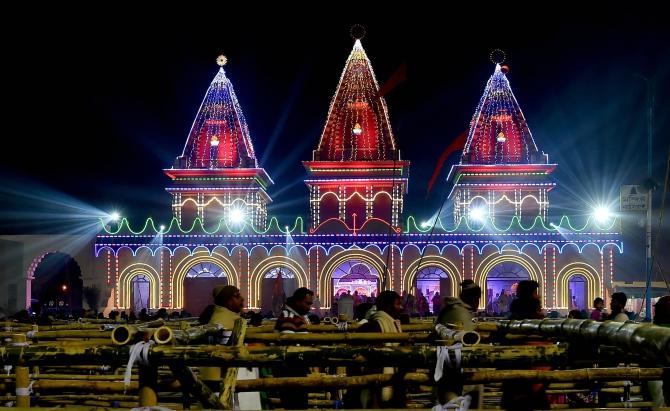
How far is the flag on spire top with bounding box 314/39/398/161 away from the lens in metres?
41.7

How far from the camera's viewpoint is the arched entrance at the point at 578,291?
37.3 meters

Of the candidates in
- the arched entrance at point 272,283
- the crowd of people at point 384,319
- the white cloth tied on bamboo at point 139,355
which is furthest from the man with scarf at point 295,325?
the arched entrance at point 272,283

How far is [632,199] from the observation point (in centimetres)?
2003

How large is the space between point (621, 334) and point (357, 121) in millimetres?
38640

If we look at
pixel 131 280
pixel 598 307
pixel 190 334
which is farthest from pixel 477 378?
pixel 131 280

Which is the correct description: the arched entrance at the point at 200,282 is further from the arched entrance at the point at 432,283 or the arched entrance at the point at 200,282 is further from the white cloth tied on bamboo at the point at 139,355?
the white cloth tied on bamboo at the point at 139,355

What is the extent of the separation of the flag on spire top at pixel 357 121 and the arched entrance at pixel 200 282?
7.90 m

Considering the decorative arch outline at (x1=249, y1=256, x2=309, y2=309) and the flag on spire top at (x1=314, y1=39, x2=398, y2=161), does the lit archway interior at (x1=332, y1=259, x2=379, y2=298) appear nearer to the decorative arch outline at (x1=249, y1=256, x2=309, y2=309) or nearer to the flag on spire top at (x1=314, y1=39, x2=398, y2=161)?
the decorative arch outline at (x1=249, y1=256, x2=309, y2=309)

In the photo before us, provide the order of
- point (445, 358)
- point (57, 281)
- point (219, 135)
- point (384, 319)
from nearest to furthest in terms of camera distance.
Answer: point (445, 358) → point (384, 319) → point (219, 135) → point (57, 281)

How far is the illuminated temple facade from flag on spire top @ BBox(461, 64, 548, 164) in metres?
0.08

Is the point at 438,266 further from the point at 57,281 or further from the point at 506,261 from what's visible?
the point at 57,281

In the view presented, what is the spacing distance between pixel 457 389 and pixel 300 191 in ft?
189

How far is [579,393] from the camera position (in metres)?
9.88

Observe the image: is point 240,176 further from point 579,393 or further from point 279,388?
point 279,388
